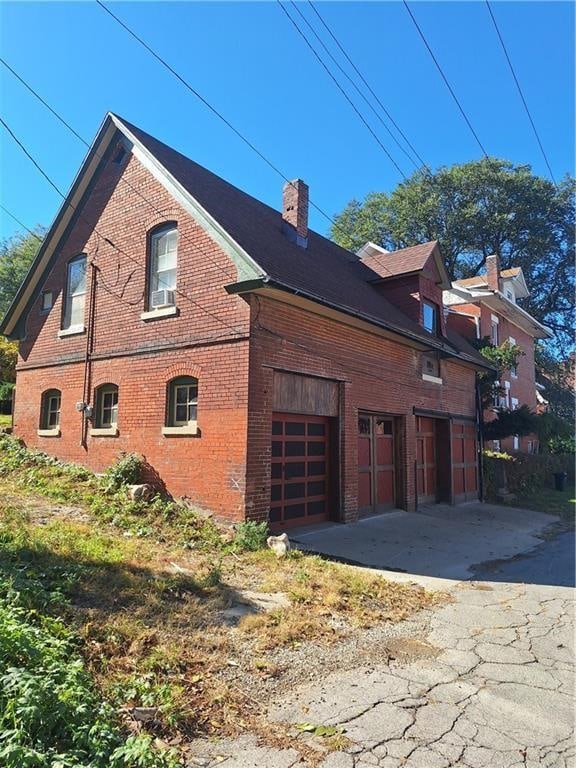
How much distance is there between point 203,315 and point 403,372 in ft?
20.1

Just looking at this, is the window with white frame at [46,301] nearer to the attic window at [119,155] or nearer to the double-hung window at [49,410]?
the double-hung window at [49,410]

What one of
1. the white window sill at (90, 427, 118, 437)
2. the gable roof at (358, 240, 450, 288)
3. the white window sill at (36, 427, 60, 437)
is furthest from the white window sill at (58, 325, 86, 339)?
the gable roof at (358, 240, 450, 288)

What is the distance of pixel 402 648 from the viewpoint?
5121mm

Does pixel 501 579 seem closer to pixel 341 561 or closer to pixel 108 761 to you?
pixel 341 561

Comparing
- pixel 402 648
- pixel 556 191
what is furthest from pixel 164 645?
pixel 556 191

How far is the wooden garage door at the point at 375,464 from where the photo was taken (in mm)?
12375

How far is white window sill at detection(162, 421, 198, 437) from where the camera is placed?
9969mm

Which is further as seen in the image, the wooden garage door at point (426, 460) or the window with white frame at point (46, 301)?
the wooden garage door at point (426, 460)

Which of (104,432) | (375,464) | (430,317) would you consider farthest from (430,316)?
(104,432)

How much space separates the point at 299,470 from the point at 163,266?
5323mm

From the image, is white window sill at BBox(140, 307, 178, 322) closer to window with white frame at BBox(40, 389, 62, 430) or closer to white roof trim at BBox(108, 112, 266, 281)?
white roof trim at BBox(108, 112, 266, 281)

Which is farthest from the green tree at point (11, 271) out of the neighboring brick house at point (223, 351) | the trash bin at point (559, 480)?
the trash bin at point (559, 480)

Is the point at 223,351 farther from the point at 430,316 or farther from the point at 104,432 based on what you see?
the point at 430,316

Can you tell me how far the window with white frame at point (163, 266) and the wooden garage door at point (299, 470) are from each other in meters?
3.58
